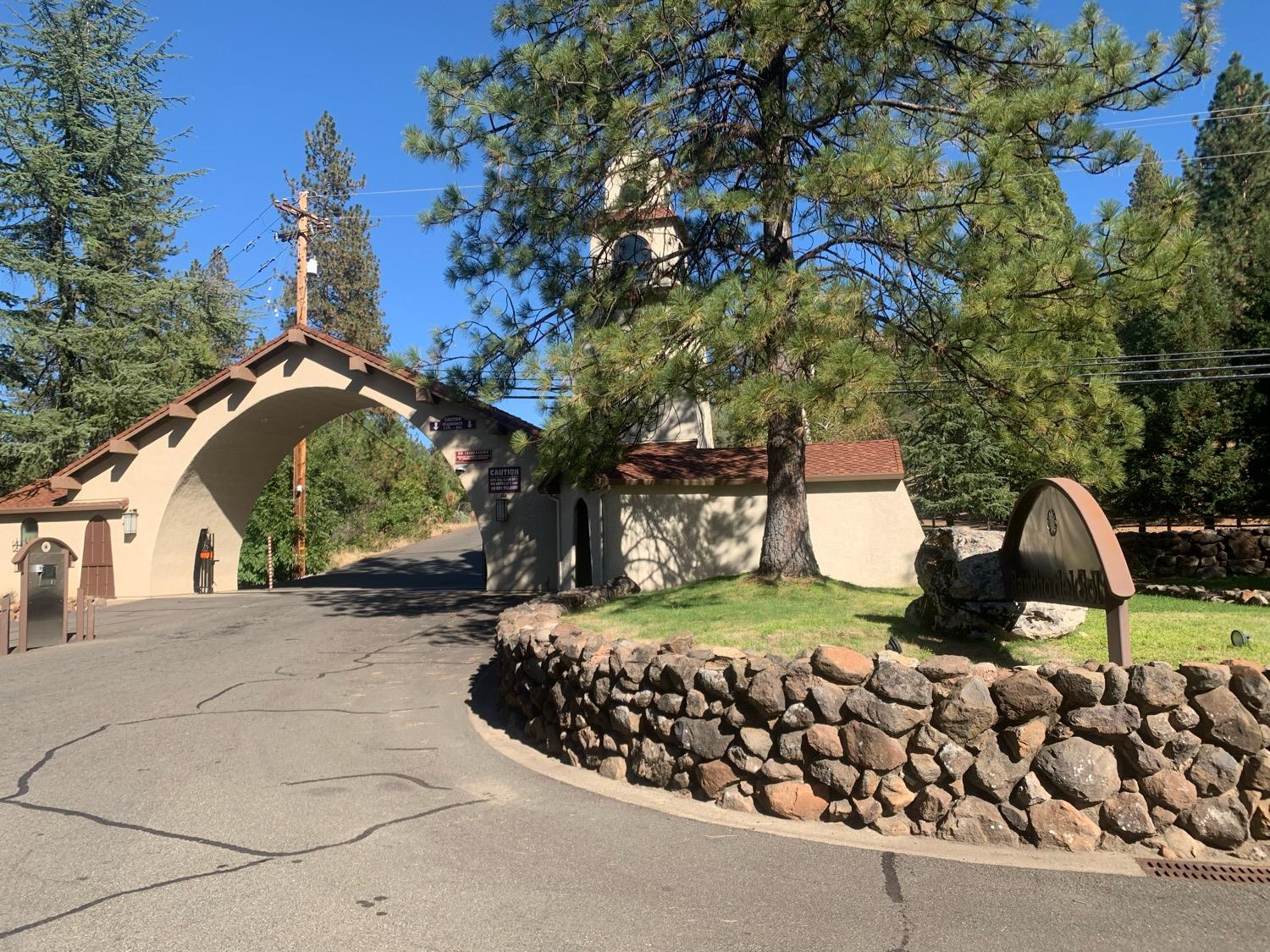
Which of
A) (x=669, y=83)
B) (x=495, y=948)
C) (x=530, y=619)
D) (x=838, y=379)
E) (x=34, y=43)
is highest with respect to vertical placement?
(x=34, y=43)

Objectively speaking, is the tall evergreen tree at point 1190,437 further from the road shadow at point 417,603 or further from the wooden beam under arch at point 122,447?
the wooden beam under arch at point 122,447

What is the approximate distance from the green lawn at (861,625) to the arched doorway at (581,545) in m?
6.88

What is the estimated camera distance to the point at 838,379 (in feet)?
28.9

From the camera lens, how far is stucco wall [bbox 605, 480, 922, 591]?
17.5 m

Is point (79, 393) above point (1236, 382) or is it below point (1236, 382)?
above

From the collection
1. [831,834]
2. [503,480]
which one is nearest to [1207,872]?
[831,834]

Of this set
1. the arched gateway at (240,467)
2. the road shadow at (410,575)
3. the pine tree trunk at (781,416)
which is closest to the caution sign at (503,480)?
the arched gateway at (240,467)

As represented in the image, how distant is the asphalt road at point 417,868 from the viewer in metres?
4.36

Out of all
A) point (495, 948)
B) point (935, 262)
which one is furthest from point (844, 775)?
point (935, 262)

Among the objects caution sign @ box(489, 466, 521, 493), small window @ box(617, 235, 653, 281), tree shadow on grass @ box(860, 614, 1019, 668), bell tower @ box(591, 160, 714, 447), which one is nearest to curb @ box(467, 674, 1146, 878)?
tree shadow on grass @ box(860, 614, 1019, 668)

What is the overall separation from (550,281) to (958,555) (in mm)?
7222

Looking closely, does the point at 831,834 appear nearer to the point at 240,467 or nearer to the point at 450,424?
the point at 450,424

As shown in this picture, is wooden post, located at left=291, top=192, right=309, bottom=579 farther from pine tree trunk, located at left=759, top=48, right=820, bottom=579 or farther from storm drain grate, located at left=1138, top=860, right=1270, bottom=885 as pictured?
storm drain grate, located at left=1138, top=860, right=1270, bottom=885

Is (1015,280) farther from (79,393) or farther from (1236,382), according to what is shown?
(79,393)
